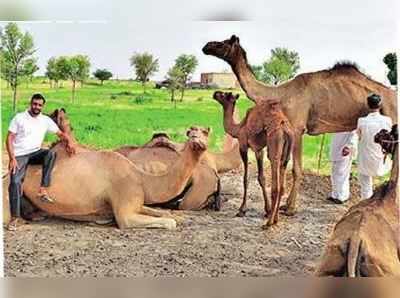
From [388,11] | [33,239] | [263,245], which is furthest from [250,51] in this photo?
[33,239]

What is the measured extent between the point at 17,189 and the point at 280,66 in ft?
3.52

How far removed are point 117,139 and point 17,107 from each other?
388 mm

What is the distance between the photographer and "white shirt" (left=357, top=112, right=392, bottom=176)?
2639mm

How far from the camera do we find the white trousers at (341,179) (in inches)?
105

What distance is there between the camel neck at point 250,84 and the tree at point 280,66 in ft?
0.10

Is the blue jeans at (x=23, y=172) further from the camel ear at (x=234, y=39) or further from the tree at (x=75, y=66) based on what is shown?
the camel ear at (x=234, y=39)

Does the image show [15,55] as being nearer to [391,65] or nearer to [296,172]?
[296,172]

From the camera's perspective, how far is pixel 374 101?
2.66 m

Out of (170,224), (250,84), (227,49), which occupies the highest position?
(227,49)

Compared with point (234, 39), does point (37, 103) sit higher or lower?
lower

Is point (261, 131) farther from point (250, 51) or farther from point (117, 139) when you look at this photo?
point (117, 139)

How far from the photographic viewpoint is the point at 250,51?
2.62 meters

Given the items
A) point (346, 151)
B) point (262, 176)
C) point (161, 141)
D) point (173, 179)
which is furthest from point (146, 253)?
point (346, 151)

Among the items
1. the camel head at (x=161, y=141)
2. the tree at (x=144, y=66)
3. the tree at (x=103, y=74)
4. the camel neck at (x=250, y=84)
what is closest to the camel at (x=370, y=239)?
the camel neck at (x=250, y=84)
